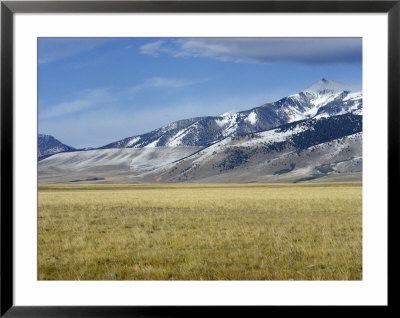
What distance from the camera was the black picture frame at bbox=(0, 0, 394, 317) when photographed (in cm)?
343

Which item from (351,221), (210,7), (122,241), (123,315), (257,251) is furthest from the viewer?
(351,221)

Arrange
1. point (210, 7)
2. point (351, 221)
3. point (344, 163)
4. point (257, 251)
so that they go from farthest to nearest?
1. point (344, 163)
2. point (351, 221)
3. point (257, 251)
4. point (210, 7)

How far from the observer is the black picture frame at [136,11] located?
3432 mm

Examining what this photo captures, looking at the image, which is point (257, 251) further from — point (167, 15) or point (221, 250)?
point (167, 15)

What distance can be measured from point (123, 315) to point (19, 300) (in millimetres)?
862

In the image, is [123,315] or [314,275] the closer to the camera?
[123,315]

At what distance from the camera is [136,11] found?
12.0 feet

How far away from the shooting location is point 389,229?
11.5 feet

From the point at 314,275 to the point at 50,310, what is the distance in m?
3.27

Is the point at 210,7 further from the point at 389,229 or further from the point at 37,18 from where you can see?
the point at 389,229

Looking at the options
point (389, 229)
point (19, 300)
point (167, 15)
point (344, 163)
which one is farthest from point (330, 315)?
point (344, 163)

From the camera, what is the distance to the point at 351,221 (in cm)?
1259

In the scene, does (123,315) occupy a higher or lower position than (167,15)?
lower

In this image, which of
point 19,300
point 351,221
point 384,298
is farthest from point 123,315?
point 351,221
